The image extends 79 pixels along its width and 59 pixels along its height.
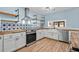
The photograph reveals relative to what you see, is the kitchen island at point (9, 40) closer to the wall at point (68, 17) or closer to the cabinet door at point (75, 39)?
the wall at point (68, 17)

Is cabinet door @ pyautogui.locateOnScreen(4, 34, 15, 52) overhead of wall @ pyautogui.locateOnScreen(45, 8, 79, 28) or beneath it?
beneath

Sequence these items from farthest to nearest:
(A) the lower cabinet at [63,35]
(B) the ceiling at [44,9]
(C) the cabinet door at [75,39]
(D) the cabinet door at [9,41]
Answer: (D) the cabinet door at [9,41]
(A) the lower cabinet at [63,35]
(C) the cabinet door at [75,39]
(B) the ceiling at [44,9]

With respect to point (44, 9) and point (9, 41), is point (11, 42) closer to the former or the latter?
point (9, 41)

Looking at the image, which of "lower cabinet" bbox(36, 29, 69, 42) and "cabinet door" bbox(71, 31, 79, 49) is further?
"lower cabinet" bbox(36, 29, 69, 42)

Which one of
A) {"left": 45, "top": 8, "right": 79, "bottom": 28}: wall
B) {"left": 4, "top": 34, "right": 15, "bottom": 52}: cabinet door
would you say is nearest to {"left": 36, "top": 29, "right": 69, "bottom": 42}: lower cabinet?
{"left": 45, "top": 8, "right": 79, "bottom": 28}: wall

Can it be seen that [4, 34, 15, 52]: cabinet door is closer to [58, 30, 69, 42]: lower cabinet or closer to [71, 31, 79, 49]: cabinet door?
[58, 30, 69, 42]: lower cabinet

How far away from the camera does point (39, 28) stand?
1.36 meters

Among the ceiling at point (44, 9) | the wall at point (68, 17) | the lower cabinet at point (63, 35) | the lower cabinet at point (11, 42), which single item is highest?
the ceiling at point (44, 9)

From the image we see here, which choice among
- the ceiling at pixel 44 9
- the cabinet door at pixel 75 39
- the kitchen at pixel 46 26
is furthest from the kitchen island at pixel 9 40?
the cabinet door at pixel 75 39

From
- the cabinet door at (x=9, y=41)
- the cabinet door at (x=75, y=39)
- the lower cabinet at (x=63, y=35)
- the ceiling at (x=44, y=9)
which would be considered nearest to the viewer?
the ceiling at (x=44, y=9)

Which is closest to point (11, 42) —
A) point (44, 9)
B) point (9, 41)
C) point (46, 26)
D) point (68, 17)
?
point (9, 41)
